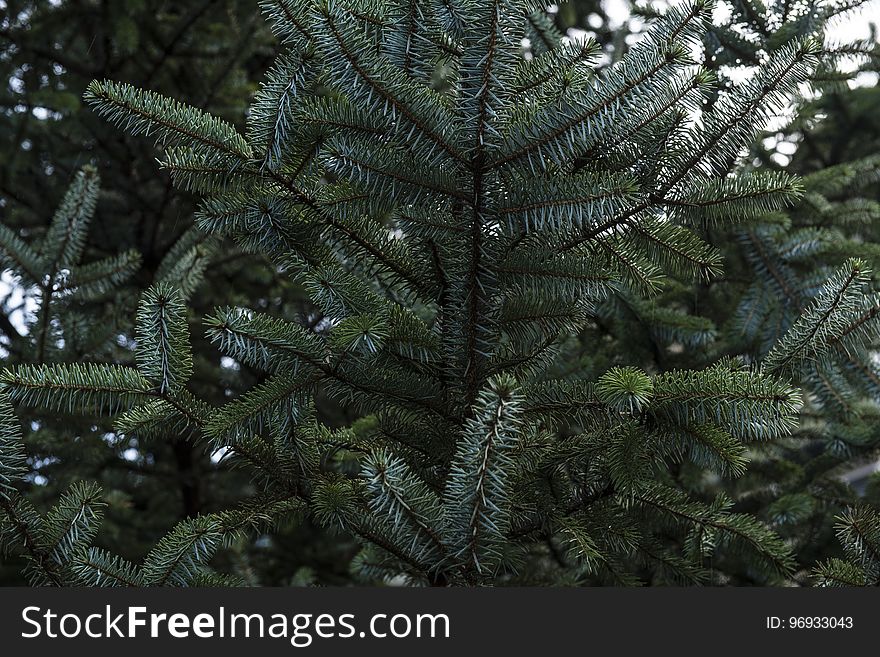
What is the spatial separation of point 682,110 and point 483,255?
498mm

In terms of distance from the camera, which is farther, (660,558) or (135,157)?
(135,157)

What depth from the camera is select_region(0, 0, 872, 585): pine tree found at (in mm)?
1588

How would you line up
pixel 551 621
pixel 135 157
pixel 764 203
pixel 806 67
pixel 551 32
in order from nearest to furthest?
pixel 551 621
pixel 806 67
pixel 764 203
pixel 551 32
pixel 135 157

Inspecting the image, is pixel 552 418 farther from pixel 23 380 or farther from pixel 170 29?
pixel 170 29

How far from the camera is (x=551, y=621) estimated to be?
63.8 inches

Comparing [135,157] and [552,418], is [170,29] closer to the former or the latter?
[135,157]

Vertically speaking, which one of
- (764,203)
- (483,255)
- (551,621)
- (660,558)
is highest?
(764,203)

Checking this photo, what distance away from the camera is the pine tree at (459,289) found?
5.21 ft

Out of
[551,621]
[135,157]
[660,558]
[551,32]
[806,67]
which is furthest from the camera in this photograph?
[135,157]

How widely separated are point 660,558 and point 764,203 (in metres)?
0.91

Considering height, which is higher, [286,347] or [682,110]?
[682,110]

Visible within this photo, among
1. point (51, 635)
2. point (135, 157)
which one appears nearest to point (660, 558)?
point (51, 635)

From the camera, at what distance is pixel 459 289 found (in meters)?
1.84

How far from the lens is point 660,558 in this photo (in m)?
2.15
